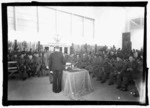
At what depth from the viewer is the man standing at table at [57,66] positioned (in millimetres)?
2285

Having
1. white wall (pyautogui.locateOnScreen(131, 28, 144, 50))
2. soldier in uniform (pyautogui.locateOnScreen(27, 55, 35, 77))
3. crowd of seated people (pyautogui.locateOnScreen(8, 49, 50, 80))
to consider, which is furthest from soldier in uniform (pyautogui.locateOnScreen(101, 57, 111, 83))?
soldier in uniform (pyautogui.locateOnScreen(27, 55, 35, 77))

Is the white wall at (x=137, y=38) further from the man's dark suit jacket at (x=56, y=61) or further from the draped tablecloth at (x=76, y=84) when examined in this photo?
the man's dark suit jacket at (x=56, y=61)

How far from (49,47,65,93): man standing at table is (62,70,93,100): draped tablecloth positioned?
83 mm

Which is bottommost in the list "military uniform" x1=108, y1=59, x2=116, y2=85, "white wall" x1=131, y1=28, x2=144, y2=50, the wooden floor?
the wooden floor

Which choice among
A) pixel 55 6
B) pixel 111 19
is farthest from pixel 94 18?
pixel 55 6

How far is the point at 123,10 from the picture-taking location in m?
2.30

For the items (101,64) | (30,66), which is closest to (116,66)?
(101,64)

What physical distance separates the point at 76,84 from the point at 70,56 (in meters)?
0.47

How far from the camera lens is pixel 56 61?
2293mm

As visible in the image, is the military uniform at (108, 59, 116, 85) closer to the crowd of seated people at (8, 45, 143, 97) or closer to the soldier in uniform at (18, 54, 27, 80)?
the crowd of seated people at (8, 45, 143, 97)

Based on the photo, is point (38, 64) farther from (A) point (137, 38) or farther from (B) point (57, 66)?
(A) point (137, 38)

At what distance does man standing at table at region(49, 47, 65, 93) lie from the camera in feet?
7.50

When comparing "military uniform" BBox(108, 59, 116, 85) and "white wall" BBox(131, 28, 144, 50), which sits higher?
"white wall" BBox(131, 28, 144, 50)

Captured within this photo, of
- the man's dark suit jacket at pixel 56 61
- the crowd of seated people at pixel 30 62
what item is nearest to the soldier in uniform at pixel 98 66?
the man's dark suit jacket at pixel 56 61
